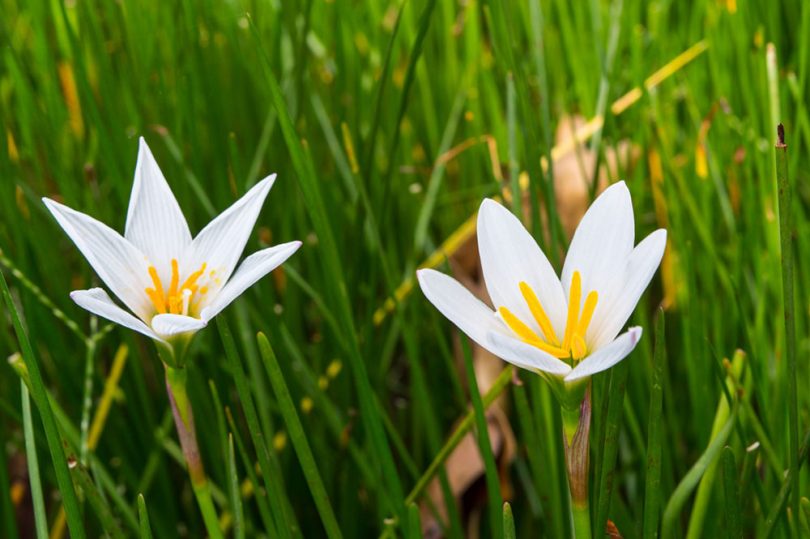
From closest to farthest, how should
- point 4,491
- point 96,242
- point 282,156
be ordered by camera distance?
1. point 96,242
2. point 4,491
3. point 282,156

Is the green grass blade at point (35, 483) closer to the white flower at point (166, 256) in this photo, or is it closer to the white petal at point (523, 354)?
the white flower at point (166, 256)

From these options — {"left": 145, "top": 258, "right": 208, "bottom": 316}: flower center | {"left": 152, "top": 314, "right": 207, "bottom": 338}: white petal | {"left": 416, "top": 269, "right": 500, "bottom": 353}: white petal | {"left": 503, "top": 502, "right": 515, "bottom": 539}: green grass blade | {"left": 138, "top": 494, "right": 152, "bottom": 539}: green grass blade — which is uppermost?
{"left": 145, "top": 258, "right": 208, "bottom": 316}: flower center

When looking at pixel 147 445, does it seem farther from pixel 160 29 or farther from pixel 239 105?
pixel 160 29

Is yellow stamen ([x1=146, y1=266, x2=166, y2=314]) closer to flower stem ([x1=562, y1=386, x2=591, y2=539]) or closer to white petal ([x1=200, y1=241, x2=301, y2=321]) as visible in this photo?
white petal ([x1=200, y1=241, x2=301, y2=321])

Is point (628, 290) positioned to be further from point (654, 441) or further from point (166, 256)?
point (166, 256)

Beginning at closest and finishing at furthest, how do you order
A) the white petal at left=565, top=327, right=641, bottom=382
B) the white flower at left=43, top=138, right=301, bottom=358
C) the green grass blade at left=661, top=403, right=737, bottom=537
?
the white petal at left=565, top=327, right=641, bottom=382
the white flower at left=43, top=138, right=301, bottom=358
the green grass blade at left=661, top=403, right=737, bottom=537

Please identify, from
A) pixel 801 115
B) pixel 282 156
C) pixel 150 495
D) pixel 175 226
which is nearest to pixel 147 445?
pixel 150 495

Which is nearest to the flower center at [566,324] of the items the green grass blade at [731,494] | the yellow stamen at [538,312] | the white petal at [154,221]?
the yellow stamen at [538,312]

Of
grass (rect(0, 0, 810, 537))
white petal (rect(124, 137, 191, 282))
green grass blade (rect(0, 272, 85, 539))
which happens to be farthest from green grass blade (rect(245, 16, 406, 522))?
green grass blade (rect(0, 272, 85, 539))
